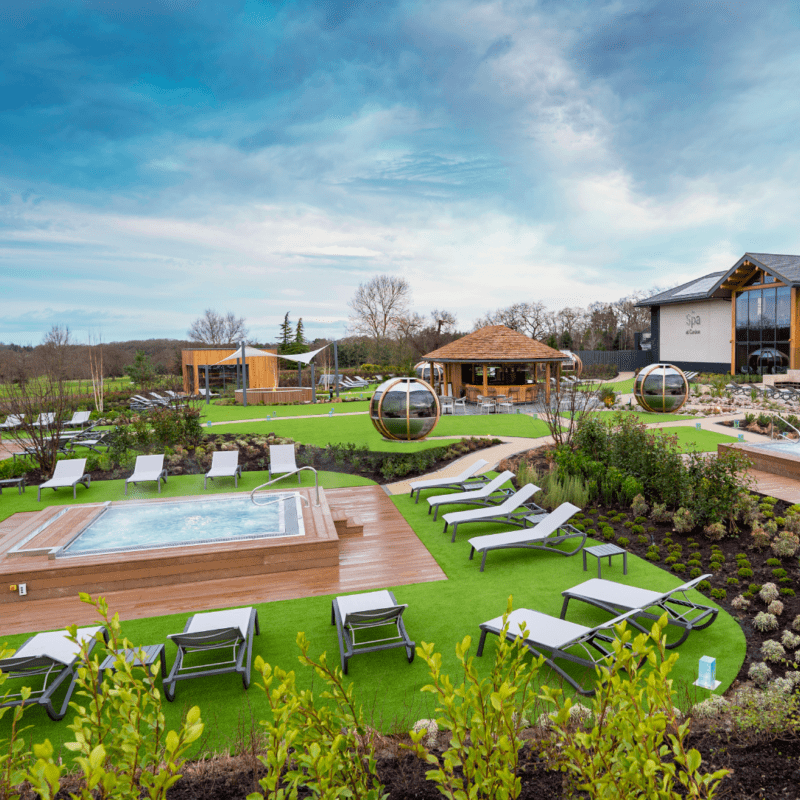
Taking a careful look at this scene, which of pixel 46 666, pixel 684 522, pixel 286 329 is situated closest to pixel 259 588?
pixel 46 666

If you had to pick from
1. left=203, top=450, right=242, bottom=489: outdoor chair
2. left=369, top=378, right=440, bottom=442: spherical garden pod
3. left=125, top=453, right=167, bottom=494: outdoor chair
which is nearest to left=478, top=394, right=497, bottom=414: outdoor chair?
left=369, top=378, right=440, bottom=442: spherical garden pod

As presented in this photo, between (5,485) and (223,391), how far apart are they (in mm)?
20781

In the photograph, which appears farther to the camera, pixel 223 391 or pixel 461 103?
pixel 223 391

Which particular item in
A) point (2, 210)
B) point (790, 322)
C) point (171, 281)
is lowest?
point (790, 322)

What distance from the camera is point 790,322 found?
1128 inches

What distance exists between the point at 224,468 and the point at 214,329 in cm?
5530

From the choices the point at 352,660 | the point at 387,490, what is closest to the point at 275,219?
the point at 387,490

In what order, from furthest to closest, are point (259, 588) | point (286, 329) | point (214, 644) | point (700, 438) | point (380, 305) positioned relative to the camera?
point (286, 329)
point (380, 305)
point (700, 438)
point (259, 588)
point (214, 644)

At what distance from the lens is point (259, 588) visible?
6.98 meters

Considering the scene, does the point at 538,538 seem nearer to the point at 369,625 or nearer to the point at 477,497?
the point at 477,497

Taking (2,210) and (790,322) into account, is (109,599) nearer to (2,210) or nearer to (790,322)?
(2,210)

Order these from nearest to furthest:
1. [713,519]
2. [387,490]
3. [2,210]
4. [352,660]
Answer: [352,660] → [713,519] → [387,490] → [2,210]

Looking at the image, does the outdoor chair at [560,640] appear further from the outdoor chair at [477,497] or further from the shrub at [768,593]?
the outdoor chair at [477,497]

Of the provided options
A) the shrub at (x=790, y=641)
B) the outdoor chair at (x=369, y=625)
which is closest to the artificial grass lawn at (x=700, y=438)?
the shrub at (x=790, y=641)
